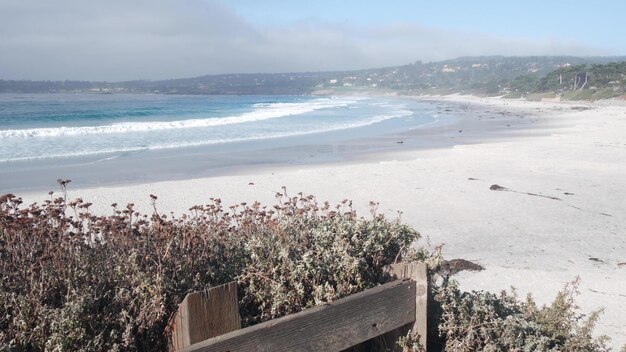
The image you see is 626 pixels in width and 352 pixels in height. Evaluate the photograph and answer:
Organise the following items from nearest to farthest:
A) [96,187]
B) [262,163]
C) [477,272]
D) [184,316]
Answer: [184,316] < [477,272] < [96,187] < [262,163]

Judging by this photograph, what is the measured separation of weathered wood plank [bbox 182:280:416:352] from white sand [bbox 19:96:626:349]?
296 centimetres

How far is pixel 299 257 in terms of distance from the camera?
302 cm

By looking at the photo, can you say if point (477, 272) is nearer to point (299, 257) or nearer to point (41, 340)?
point (299, 257)

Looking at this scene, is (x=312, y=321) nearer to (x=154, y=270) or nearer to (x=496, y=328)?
(x=154, y=270)

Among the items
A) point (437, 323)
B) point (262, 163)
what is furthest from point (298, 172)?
point (437, 323)

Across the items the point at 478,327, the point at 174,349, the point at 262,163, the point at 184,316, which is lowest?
the point at 262,163

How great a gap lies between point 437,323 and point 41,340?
2121 mm

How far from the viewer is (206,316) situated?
219 cm

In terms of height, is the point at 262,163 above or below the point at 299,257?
below

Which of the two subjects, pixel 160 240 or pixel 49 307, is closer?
pixel 49 307

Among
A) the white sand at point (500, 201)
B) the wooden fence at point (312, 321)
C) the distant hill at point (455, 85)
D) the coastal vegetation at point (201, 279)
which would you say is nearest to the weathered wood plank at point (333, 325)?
the wooden fence at point (312, 321)

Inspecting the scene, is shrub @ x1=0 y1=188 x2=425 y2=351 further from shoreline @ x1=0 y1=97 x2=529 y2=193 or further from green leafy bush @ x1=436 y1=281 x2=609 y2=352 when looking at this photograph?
shoreline @ x1=0 y1=97 x2=529 y2=193

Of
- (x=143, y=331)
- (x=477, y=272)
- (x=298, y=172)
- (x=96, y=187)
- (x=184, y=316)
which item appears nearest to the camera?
(x=184, y=316)

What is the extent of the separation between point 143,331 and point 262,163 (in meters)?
14.8
